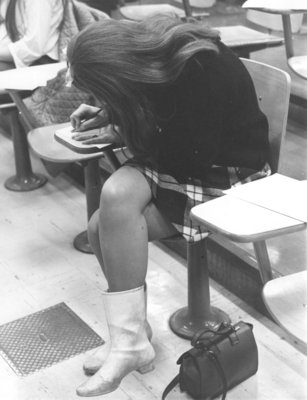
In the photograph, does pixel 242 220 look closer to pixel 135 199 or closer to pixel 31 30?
pixel 135 199

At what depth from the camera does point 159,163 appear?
A: 1897 millimetres

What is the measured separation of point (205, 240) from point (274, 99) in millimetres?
483

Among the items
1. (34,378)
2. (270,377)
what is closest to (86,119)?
(34,378)

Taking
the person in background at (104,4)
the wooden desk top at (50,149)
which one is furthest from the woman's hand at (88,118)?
the person in background at (104,4)

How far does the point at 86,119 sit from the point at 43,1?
1.12m

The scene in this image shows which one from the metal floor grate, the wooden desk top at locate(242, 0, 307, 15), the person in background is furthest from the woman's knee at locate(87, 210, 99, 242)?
the person in background

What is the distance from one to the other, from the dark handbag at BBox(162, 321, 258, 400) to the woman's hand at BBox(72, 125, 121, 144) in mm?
622

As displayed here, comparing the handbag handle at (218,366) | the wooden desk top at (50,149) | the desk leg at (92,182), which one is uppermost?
the wooden desk top at (50,149)

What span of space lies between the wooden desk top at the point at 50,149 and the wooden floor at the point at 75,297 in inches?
19.8

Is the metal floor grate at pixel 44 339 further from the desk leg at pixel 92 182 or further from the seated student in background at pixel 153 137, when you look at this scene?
the desk leg at pixel 92 182

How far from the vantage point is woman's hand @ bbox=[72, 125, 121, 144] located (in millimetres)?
1976

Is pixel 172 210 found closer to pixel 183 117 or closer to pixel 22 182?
pixel 183 117

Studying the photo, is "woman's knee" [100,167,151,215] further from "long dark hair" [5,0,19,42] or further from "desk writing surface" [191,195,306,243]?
"long dark hair" [5,0,19,42]

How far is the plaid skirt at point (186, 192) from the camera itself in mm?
1881
